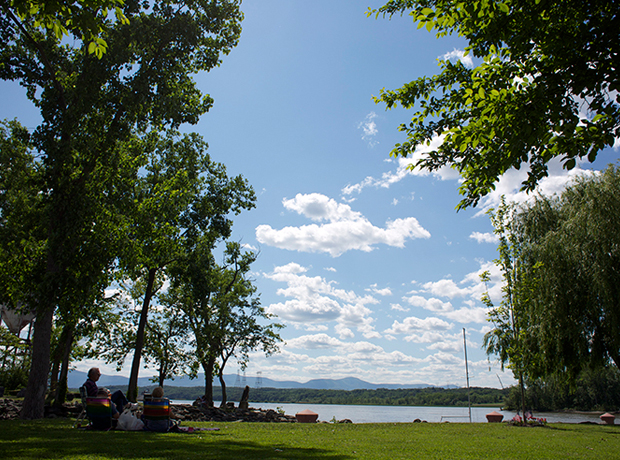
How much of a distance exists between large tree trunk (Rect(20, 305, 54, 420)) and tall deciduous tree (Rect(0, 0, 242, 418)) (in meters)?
0.03

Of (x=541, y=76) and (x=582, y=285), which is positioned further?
(x=582, y=285)

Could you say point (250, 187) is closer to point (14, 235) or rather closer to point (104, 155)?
point (104, 155)

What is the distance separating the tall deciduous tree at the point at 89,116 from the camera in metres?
Result: 13.5

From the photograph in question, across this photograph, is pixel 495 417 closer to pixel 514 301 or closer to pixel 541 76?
pixel 514 301

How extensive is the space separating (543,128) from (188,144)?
22.2 meters

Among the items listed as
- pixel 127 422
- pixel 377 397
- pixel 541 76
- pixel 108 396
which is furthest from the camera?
pixel 377 397

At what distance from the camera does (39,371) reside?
42.7 ft

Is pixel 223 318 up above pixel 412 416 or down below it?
above

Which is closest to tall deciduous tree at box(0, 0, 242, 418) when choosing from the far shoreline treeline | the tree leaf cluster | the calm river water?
the tree leaf cluster

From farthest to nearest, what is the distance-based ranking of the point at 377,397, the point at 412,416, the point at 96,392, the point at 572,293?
the point at 377,397 < the point at 412,416 < the point at 572,293 < the point at 96,392

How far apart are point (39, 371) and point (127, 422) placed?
5.52m

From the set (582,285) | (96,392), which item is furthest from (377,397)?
(96,392)

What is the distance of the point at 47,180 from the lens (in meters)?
14.3

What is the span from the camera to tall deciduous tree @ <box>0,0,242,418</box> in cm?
1353
